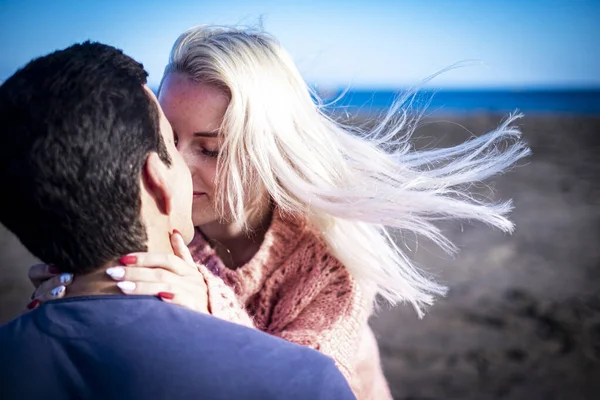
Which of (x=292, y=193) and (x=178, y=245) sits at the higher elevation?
(x=178, y=245)

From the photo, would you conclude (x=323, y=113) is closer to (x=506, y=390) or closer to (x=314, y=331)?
(x=314, y=331)

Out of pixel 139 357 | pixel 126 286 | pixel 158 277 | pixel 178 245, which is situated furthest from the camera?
pixel 178 245

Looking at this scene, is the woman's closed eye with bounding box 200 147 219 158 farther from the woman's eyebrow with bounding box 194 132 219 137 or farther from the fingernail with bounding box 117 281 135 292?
the fingernail with bounding box 117 281 135 292

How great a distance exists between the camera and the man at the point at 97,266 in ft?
4.44

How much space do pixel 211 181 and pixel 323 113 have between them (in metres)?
0.68

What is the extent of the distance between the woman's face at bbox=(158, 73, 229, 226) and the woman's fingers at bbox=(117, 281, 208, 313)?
3.06 ft

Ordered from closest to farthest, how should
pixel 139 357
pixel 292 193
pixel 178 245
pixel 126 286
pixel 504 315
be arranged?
pixel 139 357, pixel 126 286, pixel 178 245, pixel 292 193, pixel 504 315

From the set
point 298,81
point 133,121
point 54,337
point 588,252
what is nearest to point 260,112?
point 298,81

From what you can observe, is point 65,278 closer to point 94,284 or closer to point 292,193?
point 94,284

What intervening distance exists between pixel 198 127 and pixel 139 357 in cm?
140

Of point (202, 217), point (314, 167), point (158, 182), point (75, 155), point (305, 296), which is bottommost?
Answer: point (305, 296)

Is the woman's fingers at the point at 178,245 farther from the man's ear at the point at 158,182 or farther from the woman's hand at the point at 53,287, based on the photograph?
the woman's hand at the point at 53,287

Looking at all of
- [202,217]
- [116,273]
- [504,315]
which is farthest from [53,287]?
[504,315]

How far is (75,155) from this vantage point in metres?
1.38
